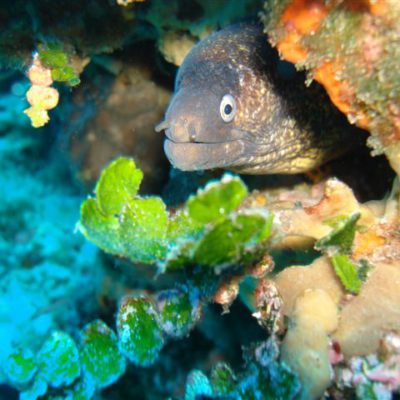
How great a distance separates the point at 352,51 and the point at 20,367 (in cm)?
268

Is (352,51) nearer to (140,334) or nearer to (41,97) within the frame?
(140,334)

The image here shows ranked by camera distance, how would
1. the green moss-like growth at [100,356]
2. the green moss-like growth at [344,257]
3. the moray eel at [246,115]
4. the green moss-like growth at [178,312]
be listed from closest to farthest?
the green moss-like growth at [344,257] → the green moss-like growth at [178,312] → the green moss-like growth at [100,356] → the moray eel at [246,115]

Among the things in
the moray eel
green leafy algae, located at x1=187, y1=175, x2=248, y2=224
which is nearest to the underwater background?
green leafy algae, located at x1=187, y1=175, x2=248, y2=224

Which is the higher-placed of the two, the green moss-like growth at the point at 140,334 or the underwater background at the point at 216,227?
the underwater background at the point at 216,227

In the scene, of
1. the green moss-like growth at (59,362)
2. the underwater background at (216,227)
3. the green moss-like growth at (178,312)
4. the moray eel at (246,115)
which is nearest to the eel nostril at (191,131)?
the moray eel at (246,115)

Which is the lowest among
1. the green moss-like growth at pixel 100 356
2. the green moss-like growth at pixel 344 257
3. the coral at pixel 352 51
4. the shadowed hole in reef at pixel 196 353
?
the shadowed hole in reef at pixel 196 353

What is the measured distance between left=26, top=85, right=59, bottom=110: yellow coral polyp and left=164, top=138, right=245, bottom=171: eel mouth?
0.92 m

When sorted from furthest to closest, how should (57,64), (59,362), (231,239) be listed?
(57,64) < (59,362) < (231,239)

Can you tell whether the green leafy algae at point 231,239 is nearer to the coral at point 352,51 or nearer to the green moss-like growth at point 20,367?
the coral at point 352,51

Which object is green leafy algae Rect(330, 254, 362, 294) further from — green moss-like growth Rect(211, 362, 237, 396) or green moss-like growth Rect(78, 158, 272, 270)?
green moss-like growth Rect(211, 362, 237, 396)

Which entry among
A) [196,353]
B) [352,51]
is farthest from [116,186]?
[196,353]

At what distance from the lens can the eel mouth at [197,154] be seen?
94.7 inches

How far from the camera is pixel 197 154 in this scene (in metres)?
2.44

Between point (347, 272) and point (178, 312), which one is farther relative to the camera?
point (178, 312)
